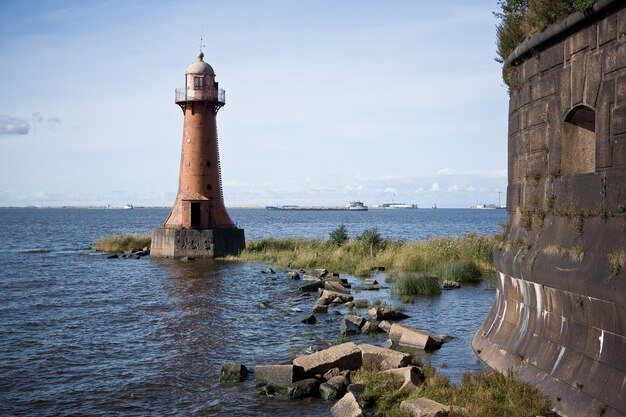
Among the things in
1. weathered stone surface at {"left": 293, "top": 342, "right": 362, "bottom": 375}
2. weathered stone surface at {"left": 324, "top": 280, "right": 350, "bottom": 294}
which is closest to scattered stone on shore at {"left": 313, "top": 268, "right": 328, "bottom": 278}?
weathered stone surface at {"left": 324, "top": 280, "right": 350, "bottom": 294}

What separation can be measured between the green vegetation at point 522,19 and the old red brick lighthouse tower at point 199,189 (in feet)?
96.6

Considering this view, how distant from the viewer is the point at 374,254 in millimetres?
36344

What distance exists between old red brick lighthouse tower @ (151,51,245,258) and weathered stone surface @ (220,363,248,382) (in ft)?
89.1

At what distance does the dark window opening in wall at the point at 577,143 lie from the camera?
9648mm

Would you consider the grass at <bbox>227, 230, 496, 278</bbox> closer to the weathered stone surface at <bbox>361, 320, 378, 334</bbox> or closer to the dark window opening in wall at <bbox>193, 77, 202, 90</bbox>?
the weathered stone surface at <bbox>361, 320, 378, 334</bbox>

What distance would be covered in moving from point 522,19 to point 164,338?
38.8 feet

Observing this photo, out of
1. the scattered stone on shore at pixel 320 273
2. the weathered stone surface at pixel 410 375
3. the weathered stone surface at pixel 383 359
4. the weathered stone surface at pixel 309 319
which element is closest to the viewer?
the weathered stone surface at pixel 410 375

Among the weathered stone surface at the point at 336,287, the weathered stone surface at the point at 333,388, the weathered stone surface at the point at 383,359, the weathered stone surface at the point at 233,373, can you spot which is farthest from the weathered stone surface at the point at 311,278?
the weathered stone surface at the point at 333,388

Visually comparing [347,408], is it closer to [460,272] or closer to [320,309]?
[320,309]

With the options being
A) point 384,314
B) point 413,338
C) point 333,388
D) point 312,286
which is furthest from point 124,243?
point 333,388

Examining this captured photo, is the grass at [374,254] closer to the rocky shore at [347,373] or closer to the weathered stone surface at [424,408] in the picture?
the rocky shore at [347,373]

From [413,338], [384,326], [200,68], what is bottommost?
[384,326]

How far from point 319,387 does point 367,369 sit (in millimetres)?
1028

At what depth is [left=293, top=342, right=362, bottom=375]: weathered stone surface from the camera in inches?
483
